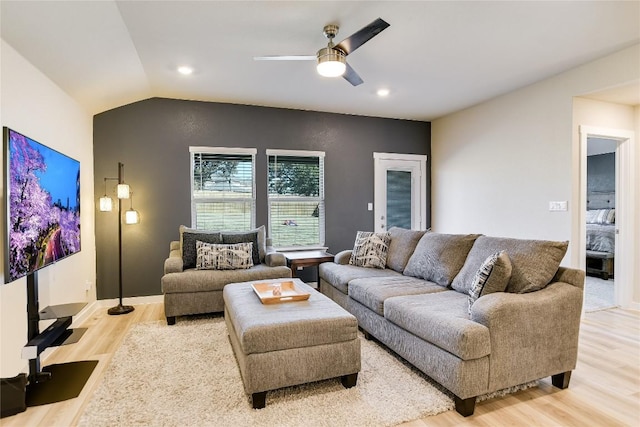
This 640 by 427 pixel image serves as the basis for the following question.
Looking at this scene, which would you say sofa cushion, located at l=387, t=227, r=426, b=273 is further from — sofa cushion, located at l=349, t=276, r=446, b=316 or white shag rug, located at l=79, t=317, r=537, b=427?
white shag rug, located at l=79, t=317, r=537, b=427

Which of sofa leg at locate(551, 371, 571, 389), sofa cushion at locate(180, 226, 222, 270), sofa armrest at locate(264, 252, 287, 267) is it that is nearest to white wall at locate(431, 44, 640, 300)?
sofa leg at locate(551, 371, 571, 389)

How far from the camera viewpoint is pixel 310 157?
16.8ft

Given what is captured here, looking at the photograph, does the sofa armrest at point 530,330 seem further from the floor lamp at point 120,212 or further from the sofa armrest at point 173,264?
the floor lamp at point 120,212

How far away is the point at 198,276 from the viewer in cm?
361

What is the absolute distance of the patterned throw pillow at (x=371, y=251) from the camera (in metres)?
3.91

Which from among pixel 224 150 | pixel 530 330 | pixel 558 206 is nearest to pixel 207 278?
pixel 224 150

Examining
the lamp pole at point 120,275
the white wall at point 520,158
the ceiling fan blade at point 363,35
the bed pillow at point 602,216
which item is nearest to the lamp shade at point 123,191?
the lamp pole at point 120,275

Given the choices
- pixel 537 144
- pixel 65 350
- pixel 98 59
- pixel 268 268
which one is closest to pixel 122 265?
pixel 65 350

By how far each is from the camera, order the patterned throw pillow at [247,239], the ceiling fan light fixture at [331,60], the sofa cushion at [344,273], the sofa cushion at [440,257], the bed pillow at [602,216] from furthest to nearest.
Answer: the bed pillow at [602,216] → the patterned throw pillow at [247,239] → the sofa cushion at [344,273] → the sofa cushion at [440,257] → the ceiling fan light fixture at [331,60]

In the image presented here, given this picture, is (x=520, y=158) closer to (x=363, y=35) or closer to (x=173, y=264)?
(x=363, y=35)

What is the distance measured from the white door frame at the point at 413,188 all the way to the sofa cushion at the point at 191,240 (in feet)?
8.28

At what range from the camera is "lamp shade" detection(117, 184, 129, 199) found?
12.8 feet

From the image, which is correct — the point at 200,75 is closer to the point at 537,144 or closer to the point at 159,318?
the point at 159,318

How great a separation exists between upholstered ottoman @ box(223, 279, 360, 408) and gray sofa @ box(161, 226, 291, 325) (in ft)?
4.50
